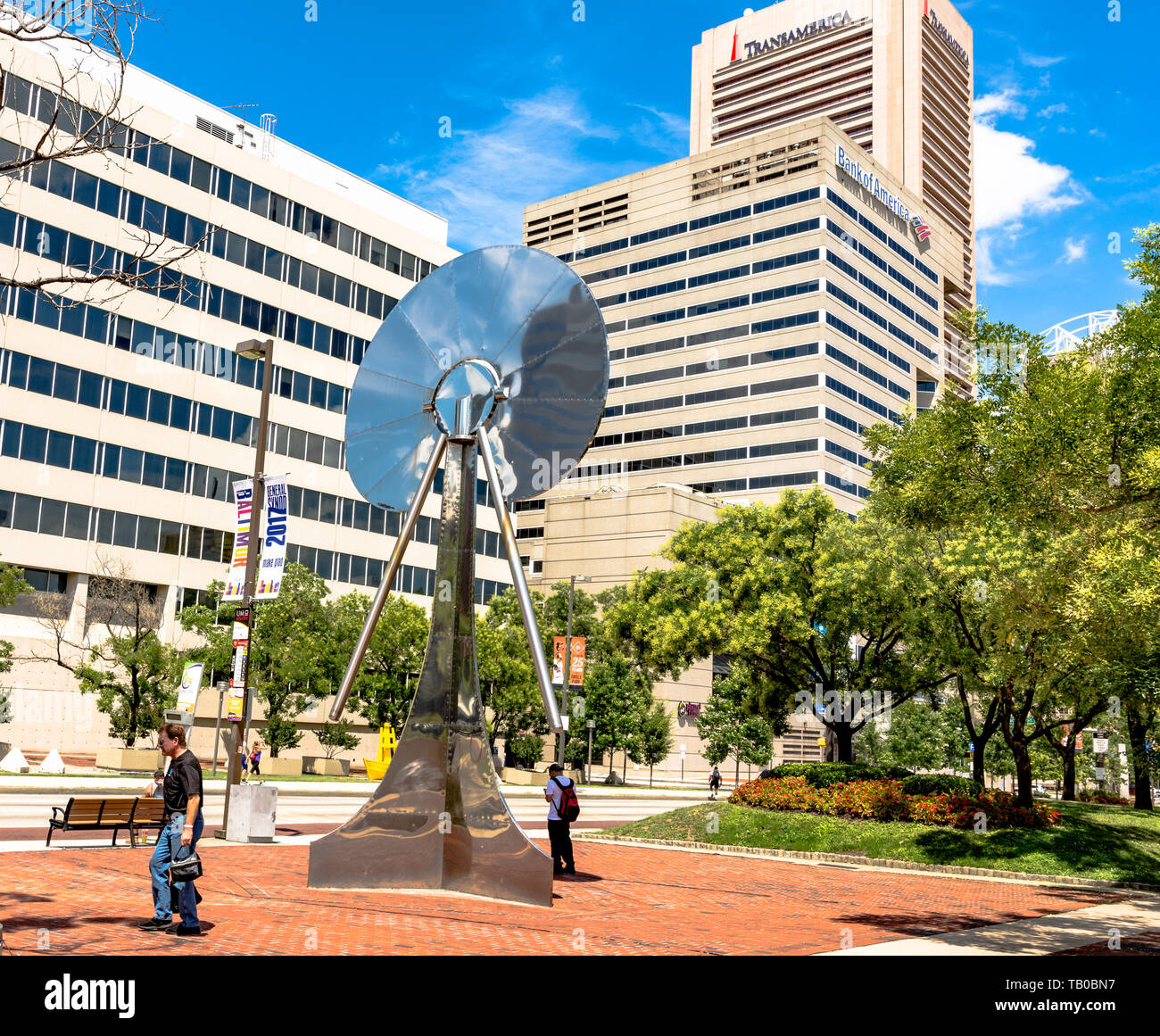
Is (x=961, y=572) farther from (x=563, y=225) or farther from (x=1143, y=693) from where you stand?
(x=563, y=225)

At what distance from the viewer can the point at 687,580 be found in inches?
1235

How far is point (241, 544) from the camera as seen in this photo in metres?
19.8

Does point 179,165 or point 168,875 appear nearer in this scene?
point 168,875

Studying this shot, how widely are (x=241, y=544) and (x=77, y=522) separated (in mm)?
33354

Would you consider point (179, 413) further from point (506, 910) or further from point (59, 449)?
point (506, 910)

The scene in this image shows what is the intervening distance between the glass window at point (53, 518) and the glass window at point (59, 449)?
1755 millimetres

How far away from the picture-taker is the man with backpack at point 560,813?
14.9 meters

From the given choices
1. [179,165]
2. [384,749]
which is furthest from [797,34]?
[384,749]

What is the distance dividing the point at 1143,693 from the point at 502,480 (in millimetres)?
11590

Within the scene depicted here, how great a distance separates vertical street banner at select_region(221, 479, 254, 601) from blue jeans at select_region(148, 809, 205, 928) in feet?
31.6

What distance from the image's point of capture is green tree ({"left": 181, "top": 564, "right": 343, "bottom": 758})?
4116 centimetres

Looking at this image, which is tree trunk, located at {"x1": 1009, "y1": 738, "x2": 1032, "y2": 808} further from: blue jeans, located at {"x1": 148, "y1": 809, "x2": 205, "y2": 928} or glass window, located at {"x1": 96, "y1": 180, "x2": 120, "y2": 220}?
glass window, located at {"x1": 96, "y1": 180, "x2": 120, "y2": 220}

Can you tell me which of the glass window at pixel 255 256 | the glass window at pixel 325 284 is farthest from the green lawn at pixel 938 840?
the glass window at pixel 325 284
